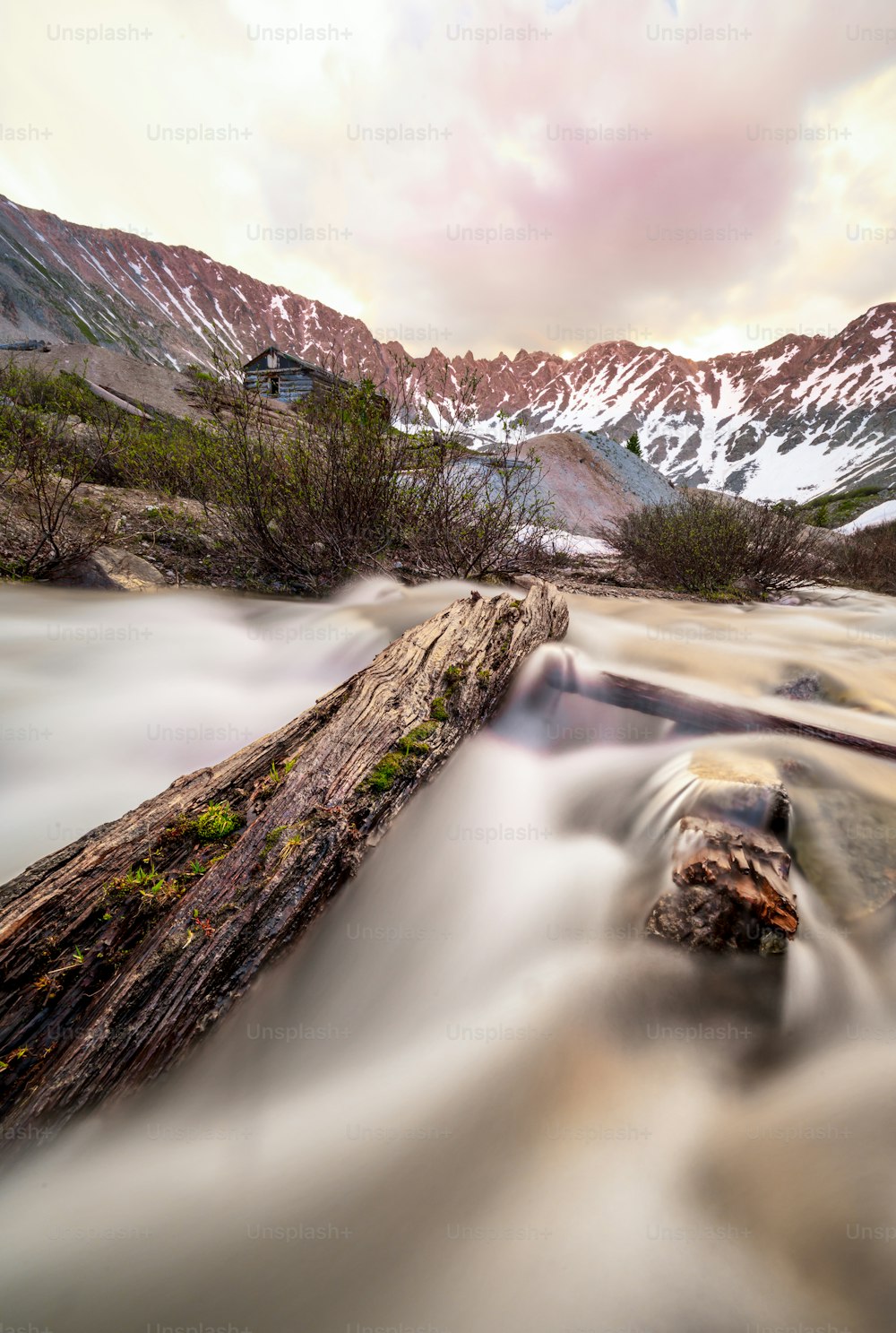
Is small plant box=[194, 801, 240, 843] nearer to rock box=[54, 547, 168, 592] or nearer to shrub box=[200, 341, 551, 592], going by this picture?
shrub box=[200, 341, 551, 592]

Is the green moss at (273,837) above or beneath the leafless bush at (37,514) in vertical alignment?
beneath

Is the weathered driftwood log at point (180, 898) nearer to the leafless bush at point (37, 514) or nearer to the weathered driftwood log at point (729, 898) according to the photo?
the weathered driftwood log at point (729, 898)

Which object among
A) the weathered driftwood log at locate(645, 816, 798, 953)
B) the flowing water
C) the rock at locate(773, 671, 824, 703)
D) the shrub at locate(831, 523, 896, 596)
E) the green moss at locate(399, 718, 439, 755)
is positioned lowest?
the flowing water

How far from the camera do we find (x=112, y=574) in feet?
18.7

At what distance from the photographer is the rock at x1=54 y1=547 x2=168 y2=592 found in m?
5.60

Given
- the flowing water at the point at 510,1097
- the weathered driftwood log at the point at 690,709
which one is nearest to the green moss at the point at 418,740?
the flowing water at the point at 510,1097

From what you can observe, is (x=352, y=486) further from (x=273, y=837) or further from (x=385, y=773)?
(x=273, y=837)

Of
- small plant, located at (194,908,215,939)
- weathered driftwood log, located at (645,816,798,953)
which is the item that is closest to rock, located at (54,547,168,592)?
small plant, located at (194,908,215,939)

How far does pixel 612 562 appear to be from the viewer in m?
10.9

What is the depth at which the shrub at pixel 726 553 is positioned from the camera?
941 centimetres

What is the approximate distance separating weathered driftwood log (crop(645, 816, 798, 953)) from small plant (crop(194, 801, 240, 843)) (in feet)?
5.29

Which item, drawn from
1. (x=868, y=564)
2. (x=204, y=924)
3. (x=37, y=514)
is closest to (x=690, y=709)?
(x=204, y=924)

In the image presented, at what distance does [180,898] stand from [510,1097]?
115 centimetres

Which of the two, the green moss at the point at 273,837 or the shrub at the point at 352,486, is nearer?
the green moss at the point at 273,837
